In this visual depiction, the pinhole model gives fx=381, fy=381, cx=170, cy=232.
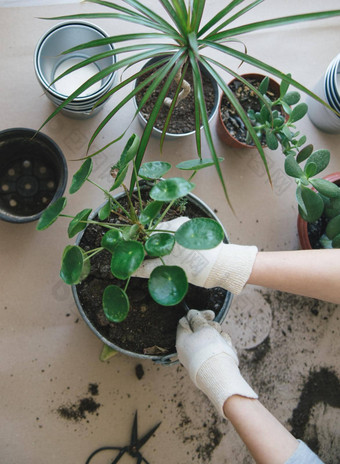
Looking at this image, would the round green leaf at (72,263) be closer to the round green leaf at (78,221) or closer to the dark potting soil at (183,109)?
the round green leaf at (78,221)

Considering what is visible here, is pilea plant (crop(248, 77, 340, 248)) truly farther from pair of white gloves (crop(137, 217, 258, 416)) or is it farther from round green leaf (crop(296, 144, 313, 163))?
pair of white gloves (crop(137, 217, 258, 416))

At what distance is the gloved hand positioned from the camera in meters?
1.06

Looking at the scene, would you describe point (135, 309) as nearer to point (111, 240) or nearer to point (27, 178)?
point (111, 240)

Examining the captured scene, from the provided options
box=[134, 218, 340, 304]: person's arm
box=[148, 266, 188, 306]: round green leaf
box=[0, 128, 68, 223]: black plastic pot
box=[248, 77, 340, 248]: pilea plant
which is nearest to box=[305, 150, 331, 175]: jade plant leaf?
box=[248, 77, 340, 248]: pilea plant

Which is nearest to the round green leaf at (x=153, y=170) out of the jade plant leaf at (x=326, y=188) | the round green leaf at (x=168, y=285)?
the round green leaf at (x=168, y=285)

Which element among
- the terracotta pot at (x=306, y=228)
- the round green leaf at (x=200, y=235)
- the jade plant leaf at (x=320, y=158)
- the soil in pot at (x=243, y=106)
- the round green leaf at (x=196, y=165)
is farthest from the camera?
the soil in pot at (x=243, y=106)

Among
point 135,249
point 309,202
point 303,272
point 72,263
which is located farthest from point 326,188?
point 72,263

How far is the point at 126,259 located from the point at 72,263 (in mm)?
135

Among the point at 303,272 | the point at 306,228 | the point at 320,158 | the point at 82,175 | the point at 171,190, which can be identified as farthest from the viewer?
the point at 306,228

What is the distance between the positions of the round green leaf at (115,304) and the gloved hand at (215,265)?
0.24 metres

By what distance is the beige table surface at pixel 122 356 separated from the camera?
135cm

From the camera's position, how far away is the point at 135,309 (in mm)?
1184

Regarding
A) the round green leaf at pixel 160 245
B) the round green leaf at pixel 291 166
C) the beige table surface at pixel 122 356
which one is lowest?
the beige table surface at pixel 122 356

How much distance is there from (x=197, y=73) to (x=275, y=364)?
1099 mm
